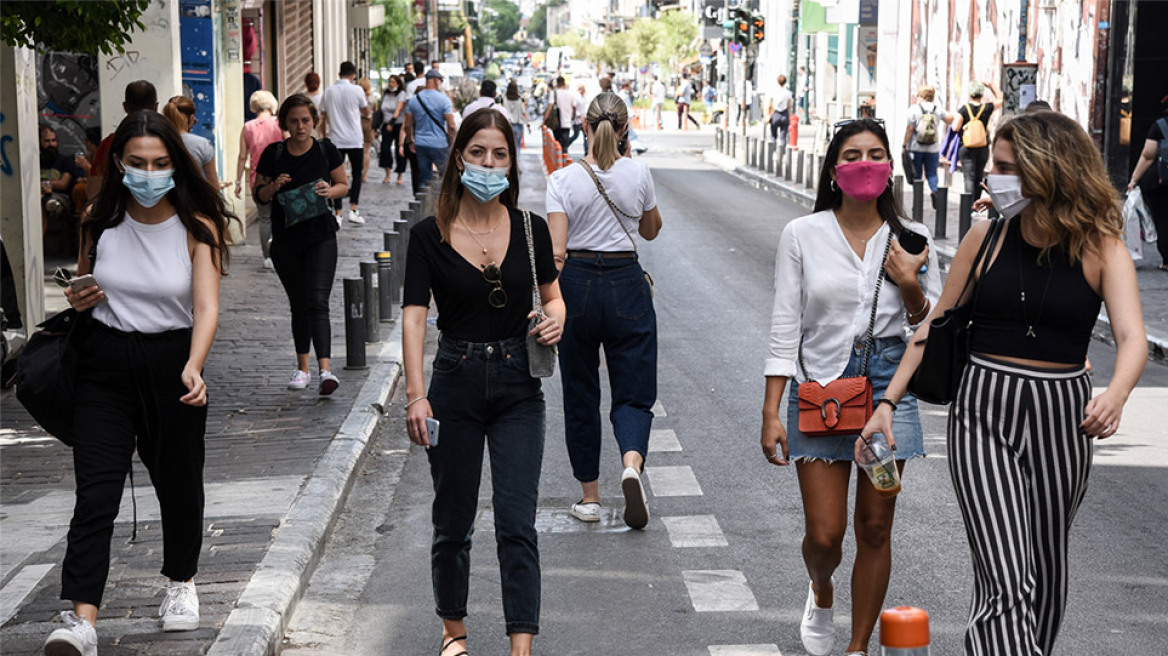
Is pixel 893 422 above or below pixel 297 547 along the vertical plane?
above

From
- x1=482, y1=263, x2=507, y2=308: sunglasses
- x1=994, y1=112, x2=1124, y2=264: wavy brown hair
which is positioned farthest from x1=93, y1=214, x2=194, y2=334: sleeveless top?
x1=994, y1=112, x2=1124, y2=264: wavy brown hair

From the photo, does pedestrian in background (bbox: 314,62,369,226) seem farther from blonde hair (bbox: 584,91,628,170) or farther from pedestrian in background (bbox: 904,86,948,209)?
blonde hair (bbox: 584,91,628,170)

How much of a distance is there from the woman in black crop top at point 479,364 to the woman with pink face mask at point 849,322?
75cm

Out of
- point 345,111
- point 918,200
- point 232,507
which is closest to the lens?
point 232,507

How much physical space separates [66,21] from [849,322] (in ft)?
14.6

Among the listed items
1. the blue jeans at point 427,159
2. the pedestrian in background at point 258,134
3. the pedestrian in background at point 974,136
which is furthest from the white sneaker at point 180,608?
the pedestrian in background at point 974,136

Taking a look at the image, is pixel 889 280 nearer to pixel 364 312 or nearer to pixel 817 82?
pixel 364 312

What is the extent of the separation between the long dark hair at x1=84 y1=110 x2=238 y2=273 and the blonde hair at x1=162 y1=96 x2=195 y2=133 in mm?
5922

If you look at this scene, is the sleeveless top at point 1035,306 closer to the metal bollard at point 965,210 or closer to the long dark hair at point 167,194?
the long dark hair at point 167,194

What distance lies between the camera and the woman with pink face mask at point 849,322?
483 cm

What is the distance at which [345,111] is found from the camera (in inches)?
818

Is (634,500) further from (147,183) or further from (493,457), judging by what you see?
(147,183)

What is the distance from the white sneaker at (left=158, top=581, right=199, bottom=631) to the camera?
17.4 feet

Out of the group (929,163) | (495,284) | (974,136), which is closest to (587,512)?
(495,284)
